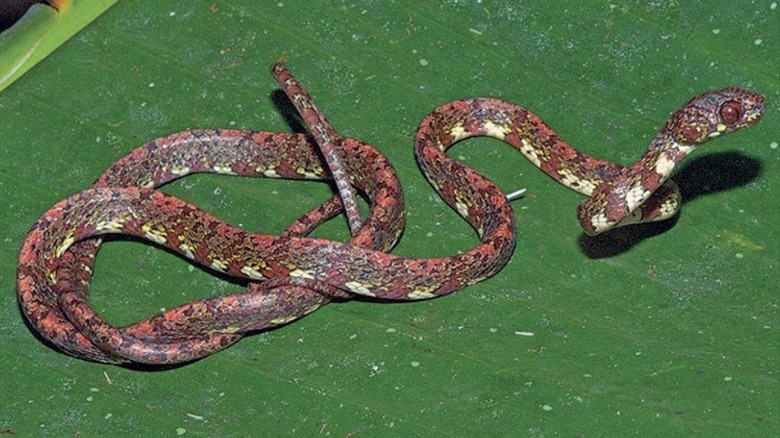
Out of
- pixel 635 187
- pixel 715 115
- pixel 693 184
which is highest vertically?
pixel 715 115

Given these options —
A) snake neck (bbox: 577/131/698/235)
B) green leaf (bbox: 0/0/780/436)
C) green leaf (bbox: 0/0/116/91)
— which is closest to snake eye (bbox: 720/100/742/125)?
snake neck (bbox: 577/131/698/235)

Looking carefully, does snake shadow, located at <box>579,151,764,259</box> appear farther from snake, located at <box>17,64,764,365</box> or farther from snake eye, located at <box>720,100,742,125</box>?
snake eye, located at <box>720,100,742,125</box>

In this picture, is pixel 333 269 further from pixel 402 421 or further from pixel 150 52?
pixel 150 52

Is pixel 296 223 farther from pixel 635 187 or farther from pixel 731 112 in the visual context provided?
pixel 731 112

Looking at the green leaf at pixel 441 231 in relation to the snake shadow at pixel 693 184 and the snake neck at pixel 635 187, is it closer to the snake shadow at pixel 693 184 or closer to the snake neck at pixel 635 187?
the snake shadow at pixel 693 184

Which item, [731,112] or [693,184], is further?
[693,184]

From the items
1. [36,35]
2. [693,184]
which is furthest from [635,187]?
[36,35]

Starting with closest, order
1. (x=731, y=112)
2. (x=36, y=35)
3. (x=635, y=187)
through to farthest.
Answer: (x=731, y=112) → (x=635, y=187) → (x=36, y=35)
